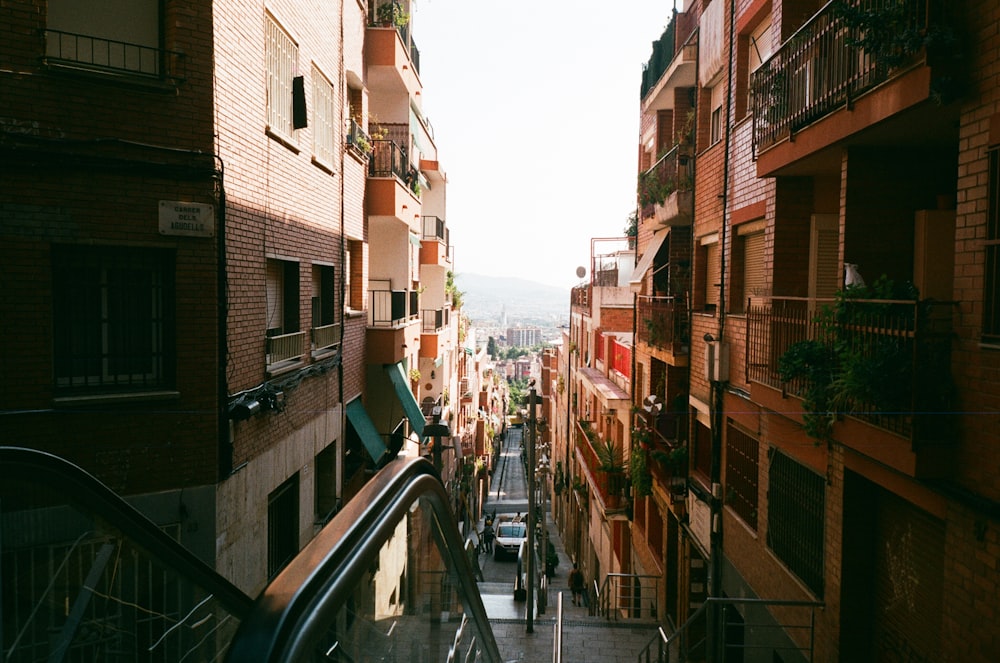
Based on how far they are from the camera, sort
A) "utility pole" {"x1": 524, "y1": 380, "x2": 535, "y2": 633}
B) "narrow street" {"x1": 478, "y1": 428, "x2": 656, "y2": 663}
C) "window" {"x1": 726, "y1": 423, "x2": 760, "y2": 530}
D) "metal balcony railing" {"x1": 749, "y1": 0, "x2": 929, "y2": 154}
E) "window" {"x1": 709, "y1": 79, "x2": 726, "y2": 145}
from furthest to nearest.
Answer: "utility pole" {"x1": 524, "y1": 380, "x2": 535, "y2": 633}
"window" {"x1": 709, "y1": 79, "x2": 726, "y2": 145}
"narrow street" {"x1": 478, "y1": 428, "x2": 656, "y2": 663}
"window" {"x1": 726, "y1": 423, "x2": 760, "y2": 530}
"metal balcony railing" {"x1": 749, "y1": 0, "x2": 929, "y2": 154}

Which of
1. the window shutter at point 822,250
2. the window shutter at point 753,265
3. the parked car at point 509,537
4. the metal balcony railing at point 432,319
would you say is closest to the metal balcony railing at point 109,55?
the window shutter at point 822,250

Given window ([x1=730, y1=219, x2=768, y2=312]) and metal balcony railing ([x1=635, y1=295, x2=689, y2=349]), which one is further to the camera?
metal balcony railing ([x1=635, y1=295, x2=689, y2=349])

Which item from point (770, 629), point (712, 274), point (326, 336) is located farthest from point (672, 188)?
point (770, 629)

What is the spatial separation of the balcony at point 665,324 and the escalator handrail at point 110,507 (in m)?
12.9

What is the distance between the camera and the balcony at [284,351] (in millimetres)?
10938

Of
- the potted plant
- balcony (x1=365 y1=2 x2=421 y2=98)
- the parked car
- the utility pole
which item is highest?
the potted plant

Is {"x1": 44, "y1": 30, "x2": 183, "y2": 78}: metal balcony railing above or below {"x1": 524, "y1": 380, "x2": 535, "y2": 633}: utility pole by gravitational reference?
above

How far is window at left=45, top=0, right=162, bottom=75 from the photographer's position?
784cm

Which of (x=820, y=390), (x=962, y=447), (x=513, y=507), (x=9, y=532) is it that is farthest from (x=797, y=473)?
(x=513, y=507)

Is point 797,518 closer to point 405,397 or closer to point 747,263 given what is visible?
point 747,263

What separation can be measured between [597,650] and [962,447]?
31.0ft

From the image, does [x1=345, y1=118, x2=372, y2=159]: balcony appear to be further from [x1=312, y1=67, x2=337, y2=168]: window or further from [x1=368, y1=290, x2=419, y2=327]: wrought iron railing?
[x1=368, y1=290, x2=419, y2=327]: wrought iron railing

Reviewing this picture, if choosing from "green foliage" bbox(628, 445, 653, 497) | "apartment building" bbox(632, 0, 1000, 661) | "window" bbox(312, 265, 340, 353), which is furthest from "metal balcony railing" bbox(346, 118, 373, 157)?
"green foliage" bbox(628, 445, 653, 497)

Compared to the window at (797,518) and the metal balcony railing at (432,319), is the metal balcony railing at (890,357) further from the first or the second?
the metal balcony railing at (432,319)
